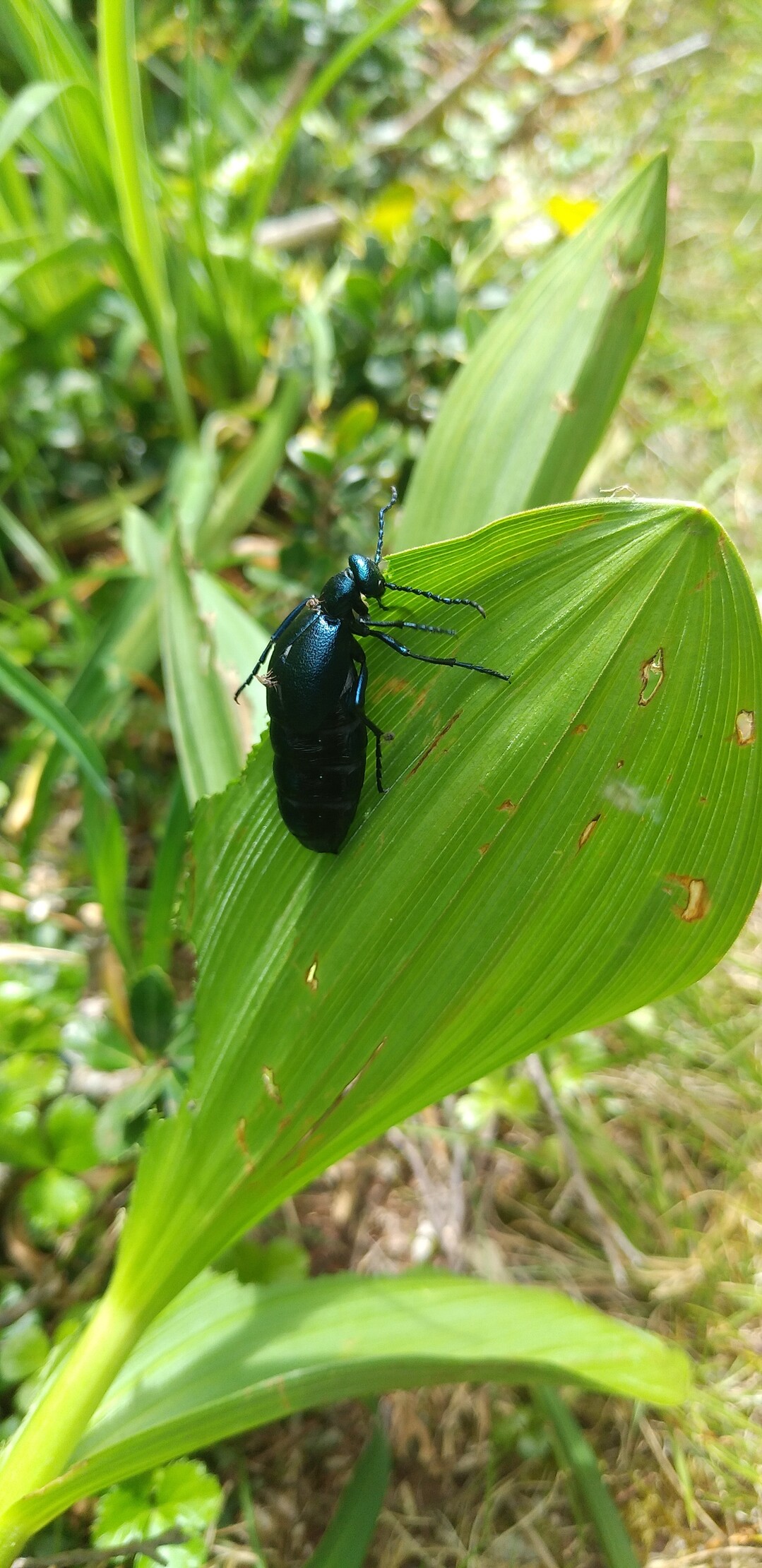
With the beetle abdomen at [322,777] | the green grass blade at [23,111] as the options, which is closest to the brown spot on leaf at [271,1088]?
the beetle abdomen at [322,777]

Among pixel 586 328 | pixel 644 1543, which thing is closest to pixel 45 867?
pixel 586 328

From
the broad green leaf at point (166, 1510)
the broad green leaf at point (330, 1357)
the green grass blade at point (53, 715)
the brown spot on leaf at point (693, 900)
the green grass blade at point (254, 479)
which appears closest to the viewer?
the brown spot on leaf at point (693, 900)

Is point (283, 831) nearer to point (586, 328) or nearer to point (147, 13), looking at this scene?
point (586, 328)

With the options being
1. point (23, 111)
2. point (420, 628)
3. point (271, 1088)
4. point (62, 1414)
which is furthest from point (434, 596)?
point (23, 111)

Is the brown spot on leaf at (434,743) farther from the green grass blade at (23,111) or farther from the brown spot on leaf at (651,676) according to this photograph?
the green grass blade at (23,111)

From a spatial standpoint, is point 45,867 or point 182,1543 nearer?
point 182,1543

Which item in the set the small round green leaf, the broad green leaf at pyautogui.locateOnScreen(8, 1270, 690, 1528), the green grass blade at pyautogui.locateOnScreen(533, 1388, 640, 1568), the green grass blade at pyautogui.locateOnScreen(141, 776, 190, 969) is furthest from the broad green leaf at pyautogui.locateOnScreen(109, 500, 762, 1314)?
the green grass blade at pyautogui.locateOnScreen(533, 1388, 640, 1568)
